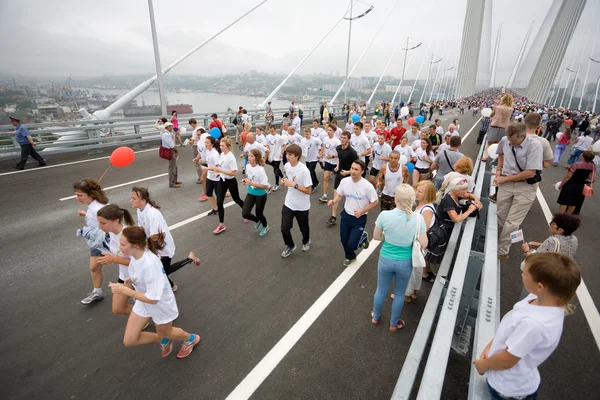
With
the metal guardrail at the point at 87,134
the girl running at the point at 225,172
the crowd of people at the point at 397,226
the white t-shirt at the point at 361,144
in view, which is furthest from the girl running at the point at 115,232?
the metal guardrail at the point at 87,134

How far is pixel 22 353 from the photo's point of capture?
3158 millimetres

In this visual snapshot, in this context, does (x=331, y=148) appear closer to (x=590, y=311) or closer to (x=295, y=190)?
(x=295, y=190)

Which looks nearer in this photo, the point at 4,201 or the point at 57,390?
the point at 57,390

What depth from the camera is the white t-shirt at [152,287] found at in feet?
8.52

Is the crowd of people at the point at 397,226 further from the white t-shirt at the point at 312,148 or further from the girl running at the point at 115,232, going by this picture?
the white t-shirt at the point at 312,148

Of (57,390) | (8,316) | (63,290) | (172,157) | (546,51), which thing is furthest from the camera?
(546,51)

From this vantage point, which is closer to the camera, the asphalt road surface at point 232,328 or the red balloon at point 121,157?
the asphalt road surface at point 232,328

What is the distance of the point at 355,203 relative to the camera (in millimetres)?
4254

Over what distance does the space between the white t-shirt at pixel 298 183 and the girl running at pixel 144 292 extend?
2.49 metres

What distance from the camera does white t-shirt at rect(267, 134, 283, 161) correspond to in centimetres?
830

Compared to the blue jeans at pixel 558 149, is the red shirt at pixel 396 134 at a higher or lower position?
higher

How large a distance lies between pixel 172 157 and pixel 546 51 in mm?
125675

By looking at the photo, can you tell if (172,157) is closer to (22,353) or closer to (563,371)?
(22,353)

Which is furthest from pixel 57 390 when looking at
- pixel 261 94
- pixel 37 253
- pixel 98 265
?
pixel 261 94
